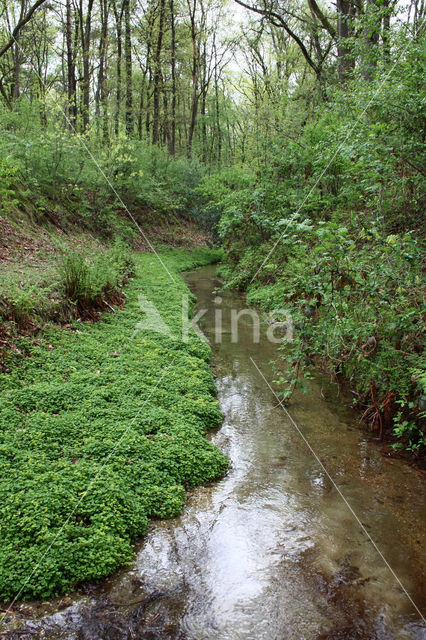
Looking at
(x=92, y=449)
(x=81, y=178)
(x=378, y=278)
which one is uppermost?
(x=81, y=178)

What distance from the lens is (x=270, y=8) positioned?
15.1 meters

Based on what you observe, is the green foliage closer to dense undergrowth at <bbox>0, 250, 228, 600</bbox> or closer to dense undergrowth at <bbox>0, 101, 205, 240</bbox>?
dense undergrowth at <bbox>0, 250, 228, 600</bbox>

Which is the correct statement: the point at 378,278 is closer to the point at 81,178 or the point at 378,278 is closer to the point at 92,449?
the point at 92,449

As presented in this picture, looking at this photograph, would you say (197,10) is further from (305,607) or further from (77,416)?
(305,607)

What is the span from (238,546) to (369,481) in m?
1.57

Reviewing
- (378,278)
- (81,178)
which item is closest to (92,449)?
(378,278)

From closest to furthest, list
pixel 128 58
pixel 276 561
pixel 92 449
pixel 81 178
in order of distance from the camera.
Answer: pixel 276 561 < pixel 92 449 < pixel 81 178 < pixel 128 58

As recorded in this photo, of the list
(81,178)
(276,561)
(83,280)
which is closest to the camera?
(276,561)

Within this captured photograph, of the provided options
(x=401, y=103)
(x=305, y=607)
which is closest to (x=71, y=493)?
(x=305, y=607)

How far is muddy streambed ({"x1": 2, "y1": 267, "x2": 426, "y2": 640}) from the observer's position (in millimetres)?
2760

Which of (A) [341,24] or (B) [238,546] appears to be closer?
(B) [238,546]

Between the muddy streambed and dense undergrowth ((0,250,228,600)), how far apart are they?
201 mm

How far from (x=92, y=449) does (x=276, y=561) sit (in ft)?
6.34

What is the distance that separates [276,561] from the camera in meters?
3.34
